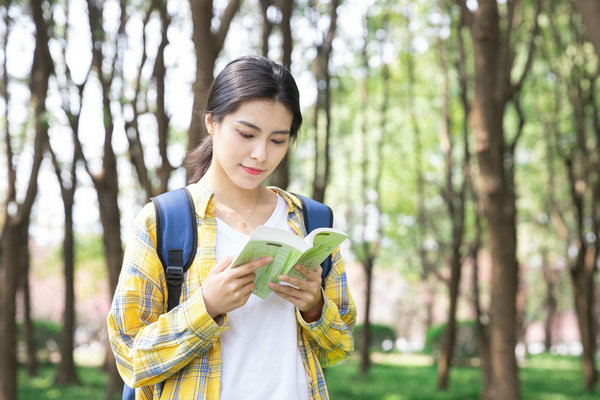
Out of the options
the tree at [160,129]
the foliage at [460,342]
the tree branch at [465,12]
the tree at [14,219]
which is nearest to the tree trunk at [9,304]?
the tree at [14,219]

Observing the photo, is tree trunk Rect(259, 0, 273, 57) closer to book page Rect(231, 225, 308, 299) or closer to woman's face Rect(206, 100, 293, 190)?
woman's face Rect(206, 100, 293, 190)

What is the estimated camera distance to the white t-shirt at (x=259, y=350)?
209cm

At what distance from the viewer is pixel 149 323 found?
2.09m

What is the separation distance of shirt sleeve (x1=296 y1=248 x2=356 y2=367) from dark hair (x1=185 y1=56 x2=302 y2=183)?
0.52 m

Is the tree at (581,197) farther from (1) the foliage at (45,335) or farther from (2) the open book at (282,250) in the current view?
(1) the foliage at (45,335)

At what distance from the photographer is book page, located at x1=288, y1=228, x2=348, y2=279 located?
2016 mm

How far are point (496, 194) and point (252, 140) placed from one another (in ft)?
18.8

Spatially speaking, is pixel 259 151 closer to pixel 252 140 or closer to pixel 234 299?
pixel 252 140

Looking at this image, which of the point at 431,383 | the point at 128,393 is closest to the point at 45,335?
the point at 431,383

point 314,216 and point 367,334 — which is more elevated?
point 314,216

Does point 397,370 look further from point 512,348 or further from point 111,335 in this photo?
point 111,335

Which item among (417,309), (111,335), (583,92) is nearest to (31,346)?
(583,92)

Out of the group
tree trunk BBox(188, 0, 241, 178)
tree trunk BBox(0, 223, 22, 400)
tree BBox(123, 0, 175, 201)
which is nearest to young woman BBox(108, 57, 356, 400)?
tree trunk BBox(188, 0, 241, 178)

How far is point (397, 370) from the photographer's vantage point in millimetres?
16094
